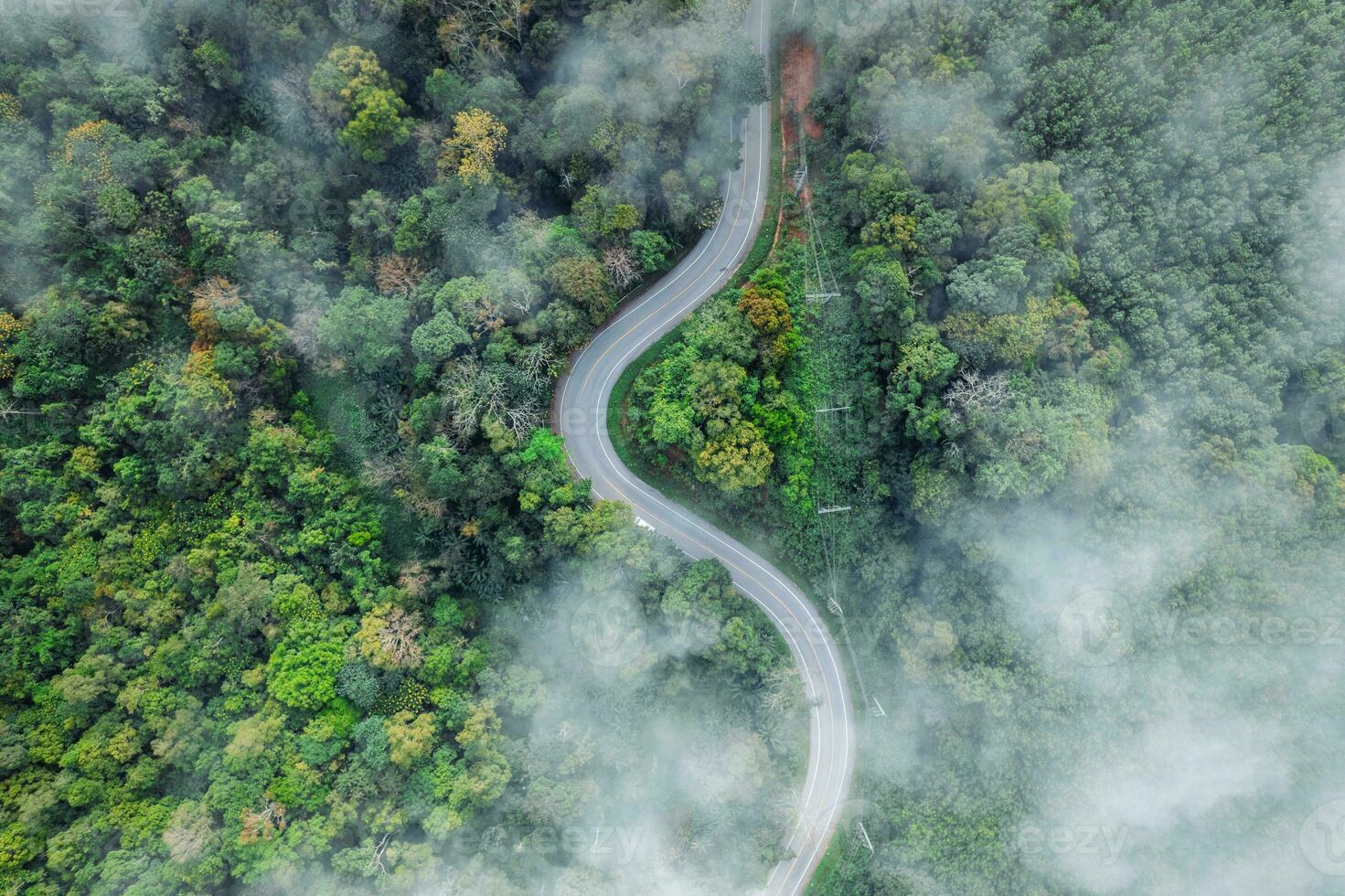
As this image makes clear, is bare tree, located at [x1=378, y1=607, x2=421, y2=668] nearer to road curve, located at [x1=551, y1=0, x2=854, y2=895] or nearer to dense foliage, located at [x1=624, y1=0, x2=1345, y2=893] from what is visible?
road curve, located at [x1=551, y1=0, x2=854, y2=895]

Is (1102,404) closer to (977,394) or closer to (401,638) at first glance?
(977,394)

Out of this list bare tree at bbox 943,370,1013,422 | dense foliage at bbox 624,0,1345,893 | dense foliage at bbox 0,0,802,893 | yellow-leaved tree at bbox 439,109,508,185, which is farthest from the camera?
yellow-leaved tree at bbox 439,109,508,185

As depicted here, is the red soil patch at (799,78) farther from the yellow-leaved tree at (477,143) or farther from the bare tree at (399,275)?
the bare tree at (399,275)

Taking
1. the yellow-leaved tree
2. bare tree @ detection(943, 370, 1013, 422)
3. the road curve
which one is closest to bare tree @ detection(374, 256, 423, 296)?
the yellow-leaved tree

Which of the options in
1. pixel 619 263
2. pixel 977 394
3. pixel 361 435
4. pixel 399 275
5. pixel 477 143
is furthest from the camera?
pixel 361 435

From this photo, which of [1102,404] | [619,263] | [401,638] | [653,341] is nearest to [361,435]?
[401,638]

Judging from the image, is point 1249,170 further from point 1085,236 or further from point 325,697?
point 325,697

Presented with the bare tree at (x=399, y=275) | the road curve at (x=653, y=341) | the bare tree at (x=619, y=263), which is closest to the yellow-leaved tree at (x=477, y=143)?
the bare tree at (x=399, y=275)

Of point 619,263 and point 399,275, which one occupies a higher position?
point 619,263
